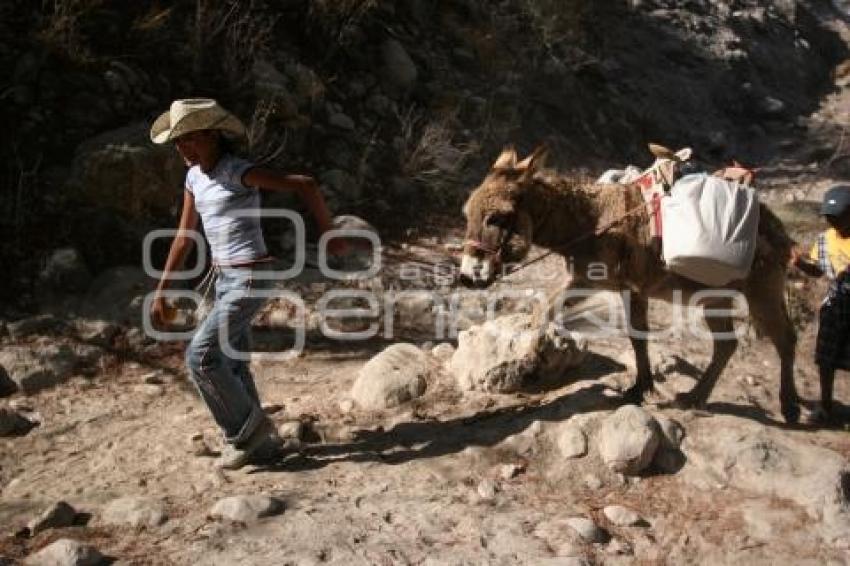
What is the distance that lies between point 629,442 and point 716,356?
3.63 feet

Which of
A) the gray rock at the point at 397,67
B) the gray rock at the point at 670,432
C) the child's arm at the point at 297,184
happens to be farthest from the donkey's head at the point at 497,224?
the gray rock at the point at 397,67

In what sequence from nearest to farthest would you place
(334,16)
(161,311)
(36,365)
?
(161,311) < (36,365) < (334,16)

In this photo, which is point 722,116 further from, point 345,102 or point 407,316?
point 407,316

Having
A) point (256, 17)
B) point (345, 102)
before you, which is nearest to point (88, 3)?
point (256, 17)

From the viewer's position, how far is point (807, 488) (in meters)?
3.95

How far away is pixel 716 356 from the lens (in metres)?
4.91

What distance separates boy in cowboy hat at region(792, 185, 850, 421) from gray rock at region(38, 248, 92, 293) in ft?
16.9

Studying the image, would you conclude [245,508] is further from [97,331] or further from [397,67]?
[397,67]

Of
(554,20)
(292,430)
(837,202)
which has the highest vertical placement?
(554,20)

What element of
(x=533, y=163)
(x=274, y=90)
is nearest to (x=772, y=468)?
(x=533, y=163)

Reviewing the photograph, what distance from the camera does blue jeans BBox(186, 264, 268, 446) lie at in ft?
12.9

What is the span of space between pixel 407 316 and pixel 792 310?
11.4 feet

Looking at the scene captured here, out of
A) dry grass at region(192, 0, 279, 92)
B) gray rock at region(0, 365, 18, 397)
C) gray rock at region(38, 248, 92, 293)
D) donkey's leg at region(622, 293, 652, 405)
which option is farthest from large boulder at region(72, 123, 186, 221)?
donkey's leg at region(622, 293, 652, 405)

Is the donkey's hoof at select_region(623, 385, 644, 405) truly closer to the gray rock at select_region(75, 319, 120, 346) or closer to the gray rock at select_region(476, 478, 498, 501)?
the gray rock at select_region(476, 478, 498, 501)
